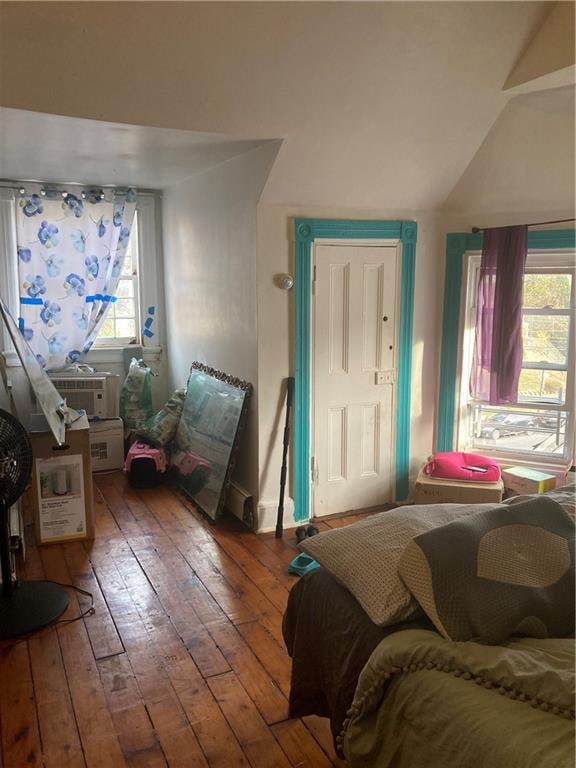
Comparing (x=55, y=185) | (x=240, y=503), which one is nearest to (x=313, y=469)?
(x=240, y=503)

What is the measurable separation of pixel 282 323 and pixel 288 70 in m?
1.46

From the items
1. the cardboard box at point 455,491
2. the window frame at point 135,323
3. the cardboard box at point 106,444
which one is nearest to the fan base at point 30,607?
the cardboard box at point 106,444

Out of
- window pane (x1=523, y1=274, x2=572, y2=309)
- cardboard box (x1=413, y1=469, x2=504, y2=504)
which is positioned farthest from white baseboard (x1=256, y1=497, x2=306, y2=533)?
window pane (x1=523, y1=274, x2=572, y2=309)

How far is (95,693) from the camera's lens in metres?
2.50

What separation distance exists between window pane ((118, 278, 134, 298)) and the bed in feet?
13.5

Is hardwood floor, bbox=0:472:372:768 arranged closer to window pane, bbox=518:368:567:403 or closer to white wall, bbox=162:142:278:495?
white wall, bbox=162:142:278:495

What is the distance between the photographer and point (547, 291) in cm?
411

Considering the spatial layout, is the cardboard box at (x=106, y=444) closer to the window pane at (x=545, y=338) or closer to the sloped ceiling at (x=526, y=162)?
the sloped ceiling at (x=526, y=162)

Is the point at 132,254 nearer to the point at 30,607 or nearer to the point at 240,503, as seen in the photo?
the point at 240,503

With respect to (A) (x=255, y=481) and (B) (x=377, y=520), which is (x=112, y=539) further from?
(B) (x=377, y=520)

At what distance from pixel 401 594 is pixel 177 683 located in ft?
4.20

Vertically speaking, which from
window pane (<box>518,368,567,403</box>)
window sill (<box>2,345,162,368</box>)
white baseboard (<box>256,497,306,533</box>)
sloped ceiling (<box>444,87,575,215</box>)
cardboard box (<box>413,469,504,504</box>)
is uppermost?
sloped ceiling (<box>444,87,575,215</box>)

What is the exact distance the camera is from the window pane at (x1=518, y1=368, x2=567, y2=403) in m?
4.15

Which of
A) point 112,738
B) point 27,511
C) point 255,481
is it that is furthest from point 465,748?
point 27,511
